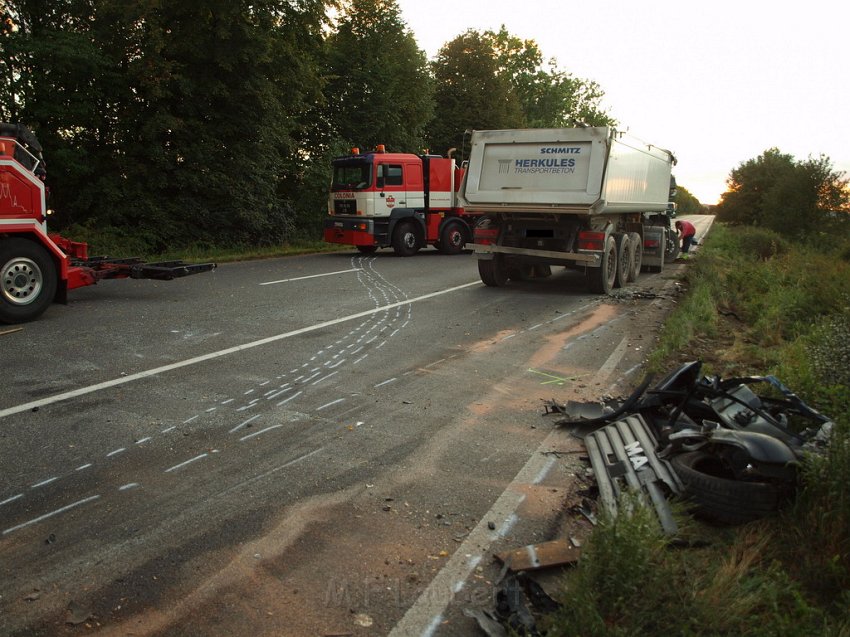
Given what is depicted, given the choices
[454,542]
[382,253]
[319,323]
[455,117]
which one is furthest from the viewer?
[455,117]

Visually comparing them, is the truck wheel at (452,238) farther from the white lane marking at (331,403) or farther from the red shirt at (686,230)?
the white lane marking at (331,403)

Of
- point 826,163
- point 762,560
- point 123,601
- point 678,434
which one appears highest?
point 826,163

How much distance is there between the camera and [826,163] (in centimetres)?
3575

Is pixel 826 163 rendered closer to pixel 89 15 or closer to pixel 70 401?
pixel 89 15

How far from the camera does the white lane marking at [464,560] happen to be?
2825 mm

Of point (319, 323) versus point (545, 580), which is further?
point (319, 323)

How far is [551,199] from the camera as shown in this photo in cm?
1225

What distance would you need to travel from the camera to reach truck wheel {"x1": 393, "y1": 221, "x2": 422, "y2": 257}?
19.7 meters

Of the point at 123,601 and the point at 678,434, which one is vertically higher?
Result: the point at 678,434

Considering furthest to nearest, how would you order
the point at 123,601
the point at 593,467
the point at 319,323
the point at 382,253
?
the point at 382,253 < the point at 319,323 < the point at 593,467 < the point at 123,601

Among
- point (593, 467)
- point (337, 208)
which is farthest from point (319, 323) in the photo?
point (337, 208)

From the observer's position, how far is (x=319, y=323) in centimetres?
893

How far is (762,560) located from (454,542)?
1.46 meters

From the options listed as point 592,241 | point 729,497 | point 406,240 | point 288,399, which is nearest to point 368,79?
point 406,240
